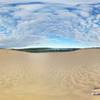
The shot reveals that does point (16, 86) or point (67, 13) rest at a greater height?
point (67, 13)

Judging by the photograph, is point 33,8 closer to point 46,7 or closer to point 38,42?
point 46,7

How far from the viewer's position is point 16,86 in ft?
3.53

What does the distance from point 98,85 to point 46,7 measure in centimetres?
53

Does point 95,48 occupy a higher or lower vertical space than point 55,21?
lower

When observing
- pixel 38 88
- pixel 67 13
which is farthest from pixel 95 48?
pixel 38 88

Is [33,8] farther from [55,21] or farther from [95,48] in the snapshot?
[95,48]

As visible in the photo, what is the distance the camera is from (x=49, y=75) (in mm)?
1173

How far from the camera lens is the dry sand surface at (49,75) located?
1.02m

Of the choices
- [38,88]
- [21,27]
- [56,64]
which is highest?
[21,27]

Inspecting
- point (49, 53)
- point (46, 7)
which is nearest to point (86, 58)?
point (49, 53)

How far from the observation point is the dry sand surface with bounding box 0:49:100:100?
40.0 inches

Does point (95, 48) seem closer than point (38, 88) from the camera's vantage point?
No

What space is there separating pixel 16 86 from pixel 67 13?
51 cm

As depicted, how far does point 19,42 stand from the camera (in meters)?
1.37
